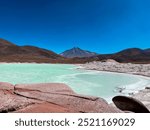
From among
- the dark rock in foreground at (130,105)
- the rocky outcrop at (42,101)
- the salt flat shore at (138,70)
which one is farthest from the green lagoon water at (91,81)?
the rocky outcrop at (42,101)

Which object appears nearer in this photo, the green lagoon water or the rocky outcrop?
the rocky outcrop

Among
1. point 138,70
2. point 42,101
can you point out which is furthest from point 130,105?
point 138,70

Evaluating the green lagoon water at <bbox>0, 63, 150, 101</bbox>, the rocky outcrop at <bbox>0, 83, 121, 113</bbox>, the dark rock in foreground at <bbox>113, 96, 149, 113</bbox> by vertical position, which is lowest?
the green lagoon water at <bbox>0, 63, 150, 101</bbox>

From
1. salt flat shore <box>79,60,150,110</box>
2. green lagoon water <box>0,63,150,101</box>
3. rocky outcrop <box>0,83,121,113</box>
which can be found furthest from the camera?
green lagoon water <box>0,63,150,101</box>

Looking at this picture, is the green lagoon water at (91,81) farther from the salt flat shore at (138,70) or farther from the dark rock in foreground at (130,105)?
the dark rock in foreground at (130,105)

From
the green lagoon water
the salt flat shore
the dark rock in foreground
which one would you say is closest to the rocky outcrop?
the dark rock in foreground

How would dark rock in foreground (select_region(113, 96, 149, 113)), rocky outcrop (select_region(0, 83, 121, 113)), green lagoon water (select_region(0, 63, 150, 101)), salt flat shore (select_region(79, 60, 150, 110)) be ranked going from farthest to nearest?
1. green lagoon water (select_region(0, 63, 150, 101))
2. salt flat shore (select_region(79, 60, 150, 110))
3. dark rock in foreground (select_region(113, 96, 149, 113))
4. rocky outcrop (select_region(0, 83, 121, 113))

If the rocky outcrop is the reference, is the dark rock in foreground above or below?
below

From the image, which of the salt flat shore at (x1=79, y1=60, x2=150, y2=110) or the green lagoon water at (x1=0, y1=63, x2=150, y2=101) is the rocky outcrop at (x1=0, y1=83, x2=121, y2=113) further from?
the green lagoon water at (x1=0, y1=63, x2=150, y2=101)

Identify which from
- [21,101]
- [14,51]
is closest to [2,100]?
[21,101]
